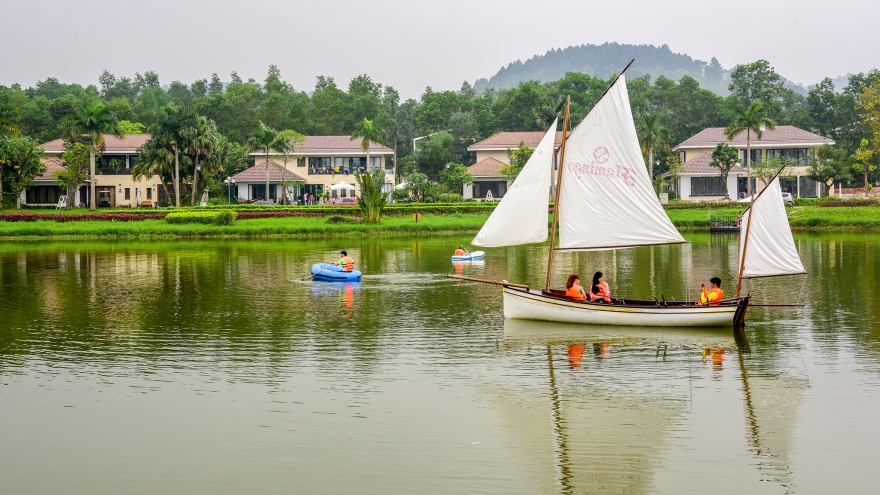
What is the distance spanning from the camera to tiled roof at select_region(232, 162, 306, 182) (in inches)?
3684

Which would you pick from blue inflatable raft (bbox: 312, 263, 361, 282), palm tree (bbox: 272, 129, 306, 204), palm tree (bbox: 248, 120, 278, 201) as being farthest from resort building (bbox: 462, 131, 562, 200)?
blue inflatable raft (bbox: 312, 263, 361, 282)

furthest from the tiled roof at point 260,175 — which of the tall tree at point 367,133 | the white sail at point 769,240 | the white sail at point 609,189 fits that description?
the white sail at point 769,240

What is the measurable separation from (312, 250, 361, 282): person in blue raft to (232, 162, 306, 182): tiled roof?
53.8 meters

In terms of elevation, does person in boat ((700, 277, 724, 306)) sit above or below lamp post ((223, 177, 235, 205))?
below

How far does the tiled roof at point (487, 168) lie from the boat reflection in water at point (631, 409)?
70358mm

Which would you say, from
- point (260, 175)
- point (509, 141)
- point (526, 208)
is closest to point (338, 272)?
point (526, 208)

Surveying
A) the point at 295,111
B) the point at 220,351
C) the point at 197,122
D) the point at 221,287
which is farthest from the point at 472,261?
the point at 295,111

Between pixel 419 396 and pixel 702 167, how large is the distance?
80231 mm

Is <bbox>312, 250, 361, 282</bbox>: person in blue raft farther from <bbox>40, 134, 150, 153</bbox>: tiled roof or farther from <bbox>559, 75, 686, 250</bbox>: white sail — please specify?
<bbox>40, 134, 150, 153</bbox>: tiled roof

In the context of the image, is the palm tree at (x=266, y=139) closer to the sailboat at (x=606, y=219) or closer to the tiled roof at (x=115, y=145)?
the tiled roof at (x=115, y=145)

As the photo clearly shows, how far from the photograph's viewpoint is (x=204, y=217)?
7200cm

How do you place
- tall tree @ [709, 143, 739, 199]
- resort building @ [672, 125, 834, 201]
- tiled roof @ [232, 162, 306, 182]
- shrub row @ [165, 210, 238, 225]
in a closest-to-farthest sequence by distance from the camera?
shrub row @ [165, 210, 238, 225] → tall tree @ [709, 143, 739, 199] → resort building @ [672, 125, 834, 201] → tiled roof @ [232, 162, 306, 182]

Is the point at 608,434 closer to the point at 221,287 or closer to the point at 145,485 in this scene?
the point at 145,485

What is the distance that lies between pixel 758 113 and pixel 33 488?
81704 mm
